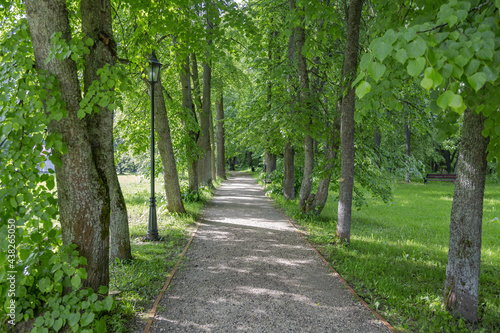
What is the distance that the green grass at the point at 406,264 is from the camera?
12.8ft

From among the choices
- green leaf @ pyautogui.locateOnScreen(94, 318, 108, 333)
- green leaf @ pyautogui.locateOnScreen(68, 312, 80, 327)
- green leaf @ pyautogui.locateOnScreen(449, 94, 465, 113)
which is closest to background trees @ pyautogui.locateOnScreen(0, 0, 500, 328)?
green leaf @ pyautogui.locateOnScreen(449, 94, 465, 113)

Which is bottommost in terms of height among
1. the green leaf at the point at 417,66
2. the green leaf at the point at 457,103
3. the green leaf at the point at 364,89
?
the green leaf at the point at 457,103

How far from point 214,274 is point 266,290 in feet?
3.53

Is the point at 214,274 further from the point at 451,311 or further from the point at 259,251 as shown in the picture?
the point at 451,311

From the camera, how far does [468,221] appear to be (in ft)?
12.2

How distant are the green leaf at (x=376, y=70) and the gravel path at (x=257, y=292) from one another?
10.1ft

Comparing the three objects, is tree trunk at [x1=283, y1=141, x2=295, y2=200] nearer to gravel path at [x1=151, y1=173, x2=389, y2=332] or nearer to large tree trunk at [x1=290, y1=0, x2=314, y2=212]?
large tree trunk at [x1=290, y1=0, x2=314, y2=212]

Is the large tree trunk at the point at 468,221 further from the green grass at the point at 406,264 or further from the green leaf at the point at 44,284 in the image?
the green leaf at the point at 44,284

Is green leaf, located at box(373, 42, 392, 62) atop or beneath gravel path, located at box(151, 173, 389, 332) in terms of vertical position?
atop

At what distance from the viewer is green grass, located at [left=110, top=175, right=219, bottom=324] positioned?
4.30 meters

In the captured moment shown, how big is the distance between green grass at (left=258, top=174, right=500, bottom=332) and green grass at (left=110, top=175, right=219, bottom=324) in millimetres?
3115

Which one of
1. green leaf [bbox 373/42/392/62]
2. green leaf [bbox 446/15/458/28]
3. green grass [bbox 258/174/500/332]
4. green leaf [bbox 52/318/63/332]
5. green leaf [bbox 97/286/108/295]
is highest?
green leaf [bbox 446/15/458/28]

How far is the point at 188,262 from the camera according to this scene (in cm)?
599

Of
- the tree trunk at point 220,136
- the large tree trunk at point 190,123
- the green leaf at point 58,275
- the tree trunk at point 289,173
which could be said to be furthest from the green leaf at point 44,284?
the tree trunk at point 220,136
